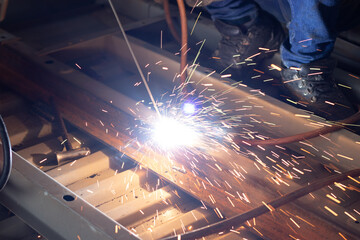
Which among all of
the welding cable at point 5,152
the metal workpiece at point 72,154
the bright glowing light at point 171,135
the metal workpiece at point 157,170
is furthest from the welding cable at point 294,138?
the welding cable at point 5,152

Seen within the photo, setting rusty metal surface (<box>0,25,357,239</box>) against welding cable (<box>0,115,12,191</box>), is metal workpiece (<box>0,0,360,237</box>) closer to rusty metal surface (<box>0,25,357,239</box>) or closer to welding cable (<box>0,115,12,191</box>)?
rusty metal surface (<box>0,25,357,239</box>)

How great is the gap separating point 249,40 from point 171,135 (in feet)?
2.69

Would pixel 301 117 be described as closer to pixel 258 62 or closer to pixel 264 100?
pixel 264 100

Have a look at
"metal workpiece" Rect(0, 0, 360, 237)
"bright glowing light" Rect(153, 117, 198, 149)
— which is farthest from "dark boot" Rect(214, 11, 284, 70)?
"bright glowing light" Rect(153, 117, 198, 149)

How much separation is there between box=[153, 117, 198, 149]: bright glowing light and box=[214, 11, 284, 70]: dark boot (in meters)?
0.65

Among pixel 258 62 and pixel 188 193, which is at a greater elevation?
pixel 258 62

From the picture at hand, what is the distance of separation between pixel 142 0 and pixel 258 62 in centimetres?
110

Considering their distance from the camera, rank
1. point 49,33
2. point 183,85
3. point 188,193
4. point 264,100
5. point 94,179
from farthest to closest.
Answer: point 49,33 → point 183,85 → point 264,100 → point 94,179 → point 188,193

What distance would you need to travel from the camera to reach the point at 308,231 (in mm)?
1524

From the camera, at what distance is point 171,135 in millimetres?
1935

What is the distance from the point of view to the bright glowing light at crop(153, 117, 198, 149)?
6.21ft

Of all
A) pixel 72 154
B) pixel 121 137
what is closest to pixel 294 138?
pixel 121 137

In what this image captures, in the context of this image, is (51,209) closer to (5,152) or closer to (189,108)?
(5,152)

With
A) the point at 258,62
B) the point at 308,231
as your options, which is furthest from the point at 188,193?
the point at 258,62
